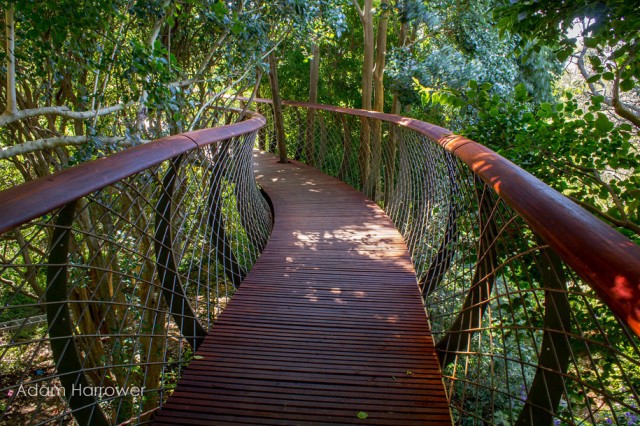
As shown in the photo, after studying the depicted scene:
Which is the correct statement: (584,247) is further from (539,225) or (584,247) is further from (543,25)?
(543,25)

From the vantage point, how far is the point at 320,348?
2160 millimetres

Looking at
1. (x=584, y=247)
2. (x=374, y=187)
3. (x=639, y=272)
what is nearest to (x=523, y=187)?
A: (x=584, y=247)

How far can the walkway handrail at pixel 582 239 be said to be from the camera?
2.21 feet

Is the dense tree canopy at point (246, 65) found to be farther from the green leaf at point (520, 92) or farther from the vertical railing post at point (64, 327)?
the vertical railing post at point (64, 327)

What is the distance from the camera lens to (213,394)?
1.80 meters

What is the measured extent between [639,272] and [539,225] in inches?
12.1

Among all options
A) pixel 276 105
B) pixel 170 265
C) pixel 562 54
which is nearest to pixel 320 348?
pixel 170 265

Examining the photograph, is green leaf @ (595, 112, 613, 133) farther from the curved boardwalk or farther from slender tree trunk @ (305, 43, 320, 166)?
slender tree trunk @ (305, 43, 320, 166)

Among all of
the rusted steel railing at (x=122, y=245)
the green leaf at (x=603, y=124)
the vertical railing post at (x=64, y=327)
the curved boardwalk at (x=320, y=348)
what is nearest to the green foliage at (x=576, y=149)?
the green leaf at (x=603, y=124)

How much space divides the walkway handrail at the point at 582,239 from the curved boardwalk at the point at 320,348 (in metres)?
0.91

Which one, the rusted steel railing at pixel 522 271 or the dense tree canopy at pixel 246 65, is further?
the dense tree canopy at pixel 246 65

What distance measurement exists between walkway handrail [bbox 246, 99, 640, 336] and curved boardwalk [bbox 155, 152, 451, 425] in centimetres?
91

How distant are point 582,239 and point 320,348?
152 centimetres

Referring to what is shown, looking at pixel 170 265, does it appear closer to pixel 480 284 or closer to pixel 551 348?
pixel 480 284
